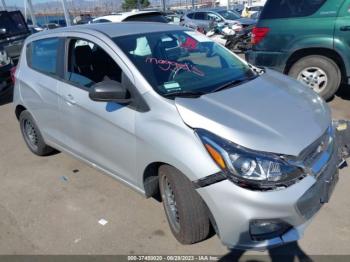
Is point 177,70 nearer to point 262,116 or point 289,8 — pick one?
point 262,116

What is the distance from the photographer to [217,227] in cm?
235

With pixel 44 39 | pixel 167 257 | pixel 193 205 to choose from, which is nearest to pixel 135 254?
pixel 167 257

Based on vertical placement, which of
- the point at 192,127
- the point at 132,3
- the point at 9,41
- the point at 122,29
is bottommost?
the point at 132,3

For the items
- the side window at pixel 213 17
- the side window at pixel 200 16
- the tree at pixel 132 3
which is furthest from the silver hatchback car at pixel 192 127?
the tree at pixel 132 3

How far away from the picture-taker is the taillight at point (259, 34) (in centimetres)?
576

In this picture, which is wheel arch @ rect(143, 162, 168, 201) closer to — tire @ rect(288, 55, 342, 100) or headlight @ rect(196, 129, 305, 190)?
headlight @ rect(196, 129, 305, 190)

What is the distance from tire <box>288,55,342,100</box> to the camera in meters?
5.30

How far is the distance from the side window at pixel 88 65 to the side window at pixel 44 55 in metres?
0.29

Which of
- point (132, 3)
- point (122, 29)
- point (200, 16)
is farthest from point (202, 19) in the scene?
point (132, 3)

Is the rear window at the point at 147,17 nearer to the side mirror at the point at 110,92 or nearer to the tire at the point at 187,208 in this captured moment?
the side mirror at the point at 110,92

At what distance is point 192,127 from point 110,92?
2.55 feet

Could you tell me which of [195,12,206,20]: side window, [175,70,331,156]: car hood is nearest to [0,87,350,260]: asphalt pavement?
[175,70,331,156]: car hood

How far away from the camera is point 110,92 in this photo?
2752 mm

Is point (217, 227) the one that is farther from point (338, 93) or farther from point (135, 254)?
point (338, 93)
